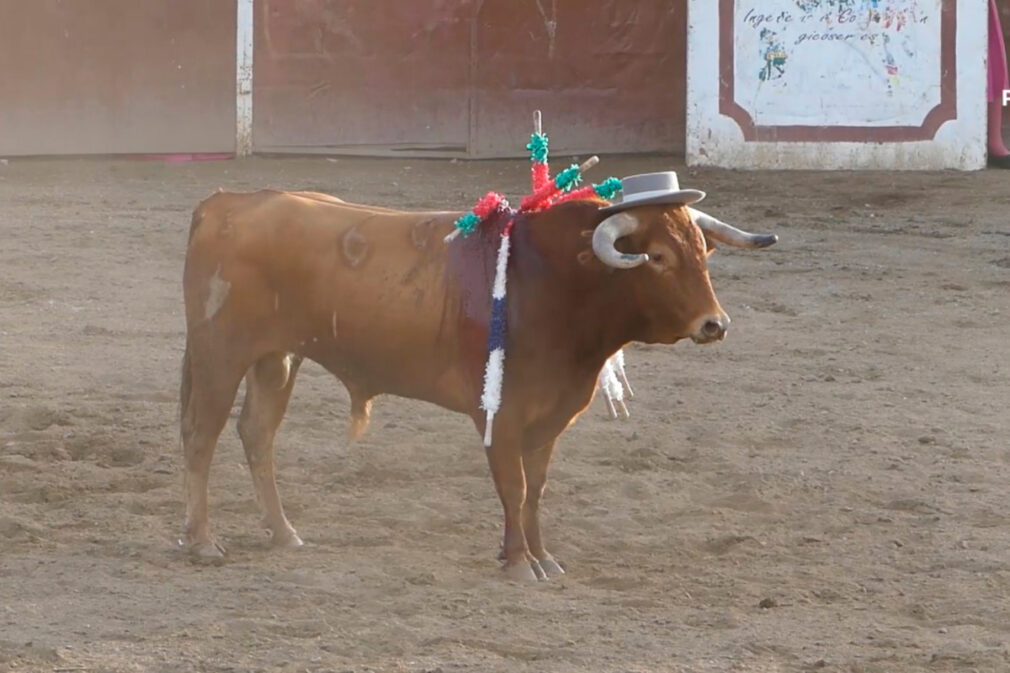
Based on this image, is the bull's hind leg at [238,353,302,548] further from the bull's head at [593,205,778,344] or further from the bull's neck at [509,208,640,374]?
the bull's head at [593,205,778,344]

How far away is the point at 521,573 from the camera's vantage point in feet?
15.3

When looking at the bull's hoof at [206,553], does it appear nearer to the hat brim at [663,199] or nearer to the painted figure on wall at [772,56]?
the hat brim at [663,199]

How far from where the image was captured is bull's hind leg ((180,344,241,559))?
493 cm

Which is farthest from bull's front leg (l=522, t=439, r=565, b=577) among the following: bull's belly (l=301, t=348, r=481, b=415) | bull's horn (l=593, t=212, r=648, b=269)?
bull's horn (l=593, t=212, r=648, b=269)

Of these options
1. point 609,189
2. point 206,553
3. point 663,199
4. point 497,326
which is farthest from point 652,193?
point 206,553

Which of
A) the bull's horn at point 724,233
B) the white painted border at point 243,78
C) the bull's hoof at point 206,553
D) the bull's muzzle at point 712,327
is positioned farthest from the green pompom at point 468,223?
the white painted border at point 243,78

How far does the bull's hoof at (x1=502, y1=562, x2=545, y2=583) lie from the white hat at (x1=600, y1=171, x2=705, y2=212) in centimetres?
95

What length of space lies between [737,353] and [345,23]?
6642 mm

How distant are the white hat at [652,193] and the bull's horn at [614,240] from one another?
38 mm

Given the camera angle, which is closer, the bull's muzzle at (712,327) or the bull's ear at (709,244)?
the bull's muzzle at (712,327)

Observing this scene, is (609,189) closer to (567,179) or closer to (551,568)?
(567,179)

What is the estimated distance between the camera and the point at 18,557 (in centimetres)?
486

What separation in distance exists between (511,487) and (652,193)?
0.85 m

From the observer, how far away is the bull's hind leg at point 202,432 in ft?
16.2
